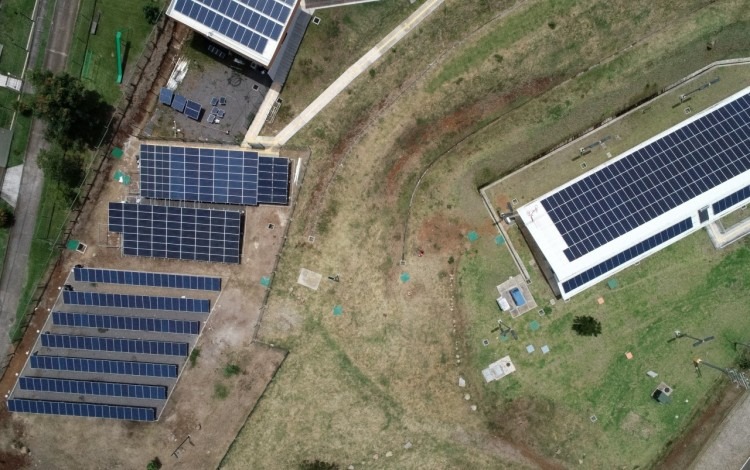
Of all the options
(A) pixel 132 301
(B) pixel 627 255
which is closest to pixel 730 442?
(B) pixel 627 255

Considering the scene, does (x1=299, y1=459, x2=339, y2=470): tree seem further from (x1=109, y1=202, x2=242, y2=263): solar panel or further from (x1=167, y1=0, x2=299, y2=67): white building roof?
(x1=167, y1=0, x2=299, y2=67): white building roof

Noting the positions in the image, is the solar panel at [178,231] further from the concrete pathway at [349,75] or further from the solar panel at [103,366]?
the solar panel at [103,366]

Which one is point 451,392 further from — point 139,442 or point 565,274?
point 139,442

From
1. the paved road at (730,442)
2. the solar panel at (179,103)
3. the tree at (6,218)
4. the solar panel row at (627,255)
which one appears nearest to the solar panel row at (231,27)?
the solar panel at (179,103)

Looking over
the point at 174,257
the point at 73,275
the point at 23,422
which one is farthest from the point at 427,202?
the point at 23,422

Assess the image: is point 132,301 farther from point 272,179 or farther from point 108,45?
point 108,45

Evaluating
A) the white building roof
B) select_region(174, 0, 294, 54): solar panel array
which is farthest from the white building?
select_region(174, 0, 294, 54): solar panel array
